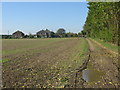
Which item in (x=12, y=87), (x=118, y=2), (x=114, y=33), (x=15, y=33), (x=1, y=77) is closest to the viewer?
(x=12, y=87)

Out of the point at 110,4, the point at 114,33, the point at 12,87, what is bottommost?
the point at 12,87

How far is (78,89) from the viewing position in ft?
17.9

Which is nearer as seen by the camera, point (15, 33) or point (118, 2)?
point (118, 2)

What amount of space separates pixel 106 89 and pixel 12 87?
349cm

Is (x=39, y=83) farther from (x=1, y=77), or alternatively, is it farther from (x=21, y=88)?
(x=1, y=77)

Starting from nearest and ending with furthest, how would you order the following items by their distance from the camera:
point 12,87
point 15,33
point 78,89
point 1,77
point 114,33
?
point 78,89
point 12,87
point 1,77
point 114,33
point 15,33

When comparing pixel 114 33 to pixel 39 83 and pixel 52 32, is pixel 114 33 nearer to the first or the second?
pixel 39 83

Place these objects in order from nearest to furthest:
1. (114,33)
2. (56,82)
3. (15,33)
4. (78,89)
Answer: (78,89) → (56,82) → (114,33) → (15,33)

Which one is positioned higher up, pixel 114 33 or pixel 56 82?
pixel 114 33

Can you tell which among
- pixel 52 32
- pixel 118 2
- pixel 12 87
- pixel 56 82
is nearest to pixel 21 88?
pixel 12 87

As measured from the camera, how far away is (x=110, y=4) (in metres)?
17.8

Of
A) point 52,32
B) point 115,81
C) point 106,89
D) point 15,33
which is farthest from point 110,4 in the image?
point 52,32

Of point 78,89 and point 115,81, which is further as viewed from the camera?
point 115,81

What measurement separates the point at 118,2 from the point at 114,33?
4.83 meters
